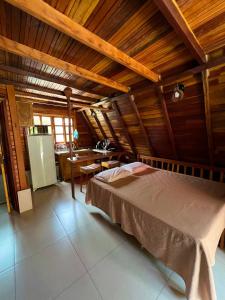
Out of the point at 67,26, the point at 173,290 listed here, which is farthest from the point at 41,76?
the point at 173,290

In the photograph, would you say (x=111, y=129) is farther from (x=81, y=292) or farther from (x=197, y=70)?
(x=81, y=292)

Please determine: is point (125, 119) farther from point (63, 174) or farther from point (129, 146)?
point (63, 174)

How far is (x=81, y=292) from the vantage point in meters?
1.36

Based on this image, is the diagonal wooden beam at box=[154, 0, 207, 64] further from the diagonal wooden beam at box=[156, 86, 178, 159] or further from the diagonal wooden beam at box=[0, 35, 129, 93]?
the diagonal wooden beam at box=[0, 35, 129, 93]

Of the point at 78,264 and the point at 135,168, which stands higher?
the point at 135,168

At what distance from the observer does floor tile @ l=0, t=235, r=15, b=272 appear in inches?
65.8

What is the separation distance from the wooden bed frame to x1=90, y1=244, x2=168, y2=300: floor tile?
77.0 inches

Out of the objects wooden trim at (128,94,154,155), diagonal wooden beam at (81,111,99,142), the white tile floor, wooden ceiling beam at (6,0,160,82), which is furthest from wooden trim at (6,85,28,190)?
diagonal wooden beam at (81,111,99,142)

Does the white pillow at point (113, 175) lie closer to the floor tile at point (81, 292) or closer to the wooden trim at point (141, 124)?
the wooden trim at point (141, 124)

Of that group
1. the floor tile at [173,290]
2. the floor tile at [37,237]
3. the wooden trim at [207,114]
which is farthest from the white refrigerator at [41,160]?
the wooden trim at [207,114]

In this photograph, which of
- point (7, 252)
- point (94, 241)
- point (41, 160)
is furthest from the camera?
point (41, 160)

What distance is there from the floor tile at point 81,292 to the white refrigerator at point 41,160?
9.17 ft

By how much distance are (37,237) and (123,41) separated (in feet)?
9.53

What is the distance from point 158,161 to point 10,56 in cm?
357
